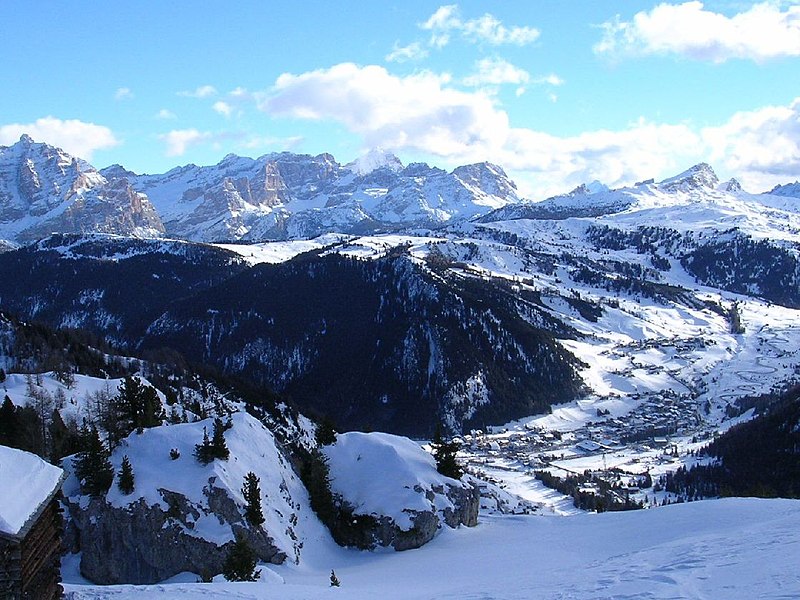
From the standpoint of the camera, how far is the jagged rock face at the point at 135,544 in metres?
47.3

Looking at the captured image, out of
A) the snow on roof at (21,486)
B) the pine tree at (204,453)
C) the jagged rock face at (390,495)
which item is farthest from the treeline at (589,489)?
the snow on roof at (21,486)

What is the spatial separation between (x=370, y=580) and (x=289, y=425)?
74734 millimetres

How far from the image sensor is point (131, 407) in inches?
2611

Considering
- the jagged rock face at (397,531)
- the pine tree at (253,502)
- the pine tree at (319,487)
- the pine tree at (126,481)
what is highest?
the pine tree at (126,481)

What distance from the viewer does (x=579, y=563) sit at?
132 feet

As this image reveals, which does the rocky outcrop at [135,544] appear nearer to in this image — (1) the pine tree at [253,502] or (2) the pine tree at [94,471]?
(2) the pine tree at [94,471]

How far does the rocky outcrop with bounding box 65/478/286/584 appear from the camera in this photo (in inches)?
1864

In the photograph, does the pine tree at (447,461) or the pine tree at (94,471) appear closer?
the pine tree at (94,471)

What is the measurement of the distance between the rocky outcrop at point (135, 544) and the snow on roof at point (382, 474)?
53.6 ft

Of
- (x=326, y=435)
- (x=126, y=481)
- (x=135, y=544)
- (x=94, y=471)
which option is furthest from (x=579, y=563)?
(x=326, y=435)

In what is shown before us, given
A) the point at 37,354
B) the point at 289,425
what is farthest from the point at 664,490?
the point at 37,354

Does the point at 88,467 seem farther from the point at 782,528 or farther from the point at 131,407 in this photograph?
the point at 782,528

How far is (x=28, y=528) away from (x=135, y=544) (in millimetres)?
24217

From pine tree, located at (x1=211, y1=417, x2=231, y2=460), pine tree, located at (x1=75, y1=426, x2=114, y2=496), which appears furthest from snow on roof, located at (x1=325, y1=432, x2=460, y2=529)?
pine tree, located at (x1=75, y1=426, x2=114, y2=496)
